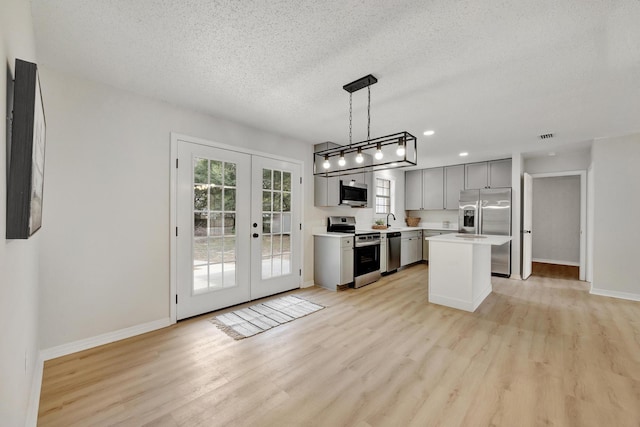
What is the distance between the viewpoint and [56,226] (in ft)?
7.66

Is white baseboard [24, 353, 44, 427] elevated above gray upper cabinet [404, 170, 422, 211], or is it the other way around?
gray upper cabinet [404, 170, 422, 211]

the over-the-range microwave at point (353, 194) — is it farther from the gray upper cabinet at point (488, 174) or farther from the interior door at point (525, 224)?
the interior door at point (525, 224)

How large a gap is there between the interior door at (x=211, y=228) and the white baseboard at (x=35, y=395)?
1.12 metres

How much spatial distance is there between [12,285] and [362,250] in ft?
13.5

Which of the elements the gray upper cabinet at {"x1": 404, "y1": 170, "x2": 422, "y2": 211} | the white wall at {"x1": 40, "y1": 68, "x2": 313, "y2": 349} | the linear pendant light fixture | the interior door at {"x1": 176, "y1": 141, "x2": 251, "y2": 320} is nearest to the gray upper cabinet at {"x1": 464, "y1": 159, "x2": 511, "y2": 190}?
the gray upper cabinet at {"x1": 404, "y1": 170, "x2": 422, "y2": 211}

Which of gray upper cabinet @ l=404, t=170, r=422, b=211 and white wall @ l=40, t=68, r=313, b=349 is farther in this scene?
gray upper cabinet @ l=404, t=170, r=422, b=211

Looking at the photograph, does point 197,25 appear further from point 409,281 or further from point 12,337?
point 409,281

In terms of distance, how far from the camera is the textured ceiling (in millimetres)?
1640

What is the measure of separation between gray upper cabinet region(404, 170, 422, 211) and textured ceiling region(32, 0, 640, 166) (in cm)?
352

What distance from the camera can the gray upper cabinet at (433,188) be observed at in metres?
6.48

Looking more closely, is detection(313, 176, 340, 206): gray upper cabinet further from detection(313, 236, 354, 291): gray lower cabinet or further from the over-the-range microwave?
detection(313, 236, 354, 291): gray lower cabinet

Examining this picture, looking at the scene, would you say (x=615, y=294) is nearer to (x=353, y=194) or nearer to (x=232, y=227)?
(x=353, y=194)

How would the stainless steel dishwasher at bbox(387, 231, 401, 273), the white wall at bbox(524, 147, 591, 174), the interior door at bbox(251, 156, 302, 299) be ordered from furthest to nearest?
the stainless steel dishwasher at bbox(387, 231, 401, 273) < the white wall at bbox(524, 147, 591, 174) < the interior door at bbox(251, 156, 302, 299)

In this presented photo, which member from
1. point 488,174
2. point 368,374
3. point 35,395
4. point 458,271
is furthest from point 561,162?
point 35,395
